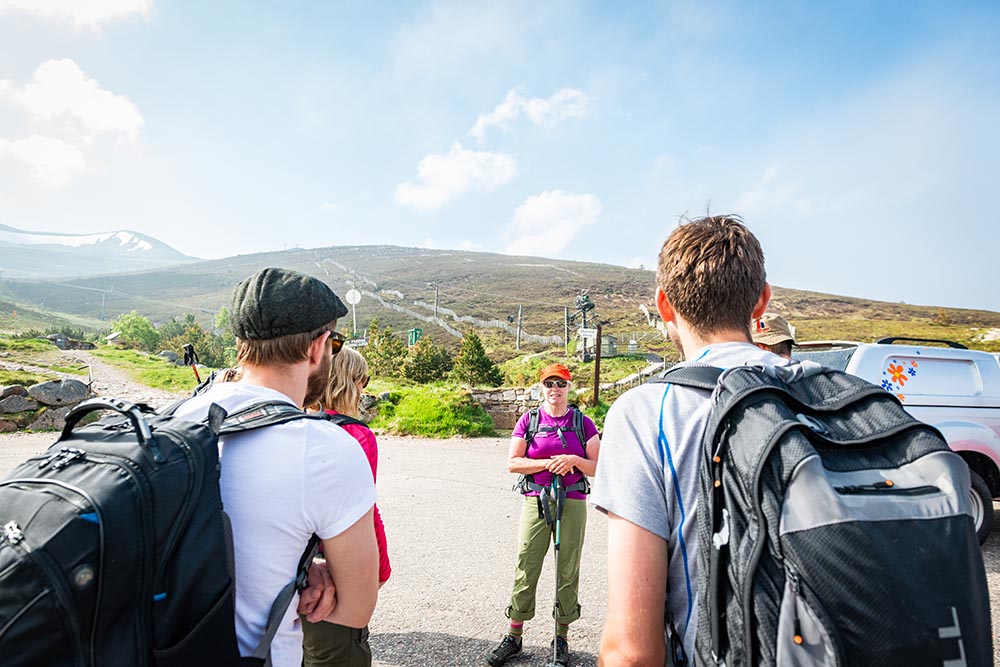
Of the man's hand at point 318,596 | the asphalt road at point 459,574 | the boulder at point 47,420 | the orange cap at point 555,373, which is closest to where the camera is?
the man's hand at point 318,596

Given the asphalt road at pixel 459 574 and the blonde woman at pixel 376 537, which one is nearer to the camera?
the blonde woman at pixel 376 537

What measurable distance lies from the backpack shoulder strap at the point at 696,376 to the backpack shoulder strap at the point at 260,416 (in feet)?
3.12

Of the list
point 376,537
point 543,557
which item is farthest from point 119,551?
point 543,557

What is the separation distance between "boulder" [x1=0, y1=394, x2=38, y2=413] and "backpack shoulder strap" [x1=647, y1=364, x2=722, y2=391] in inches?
707

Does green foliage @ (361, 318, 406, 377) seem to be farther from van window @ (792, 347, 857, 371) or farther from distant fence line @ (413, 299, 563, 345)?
distant fence line @ (413, 299, 563, 345)

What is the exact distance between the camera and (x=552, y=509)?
12.3ft

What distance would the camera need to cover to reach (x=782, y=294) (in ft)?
245

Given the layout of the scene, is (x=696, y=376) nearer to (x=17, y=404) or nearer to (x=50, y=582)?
(x=50, y=582)

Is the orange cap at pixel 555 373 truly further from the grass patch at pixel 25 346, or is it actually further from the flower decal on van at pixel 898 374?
the grass patch at pixel 25 346

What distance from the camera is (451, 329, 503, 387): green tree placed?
18.7 metres

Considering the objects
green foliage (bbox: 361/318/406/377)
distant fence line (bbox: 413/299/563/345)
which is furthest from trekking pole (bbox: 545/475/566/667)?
distant fence line (bbox: 413/299/563/345)

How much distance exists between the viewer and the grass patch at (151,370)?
76.8 feet

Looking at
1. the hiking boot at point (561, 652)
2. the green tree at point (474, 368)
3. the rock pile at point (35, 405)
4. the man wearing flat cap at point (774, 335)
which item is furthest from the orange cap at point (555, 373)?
the rock pile at point (35, 405)

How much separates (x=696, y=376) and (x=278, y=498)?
1.10 m
